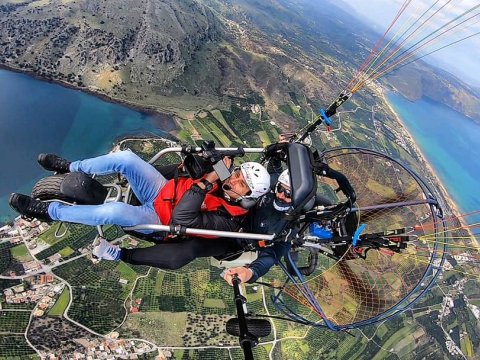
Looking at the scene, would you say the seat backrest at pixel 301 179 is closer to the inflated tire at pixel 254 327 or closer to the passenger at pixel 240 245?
the passenger at pixel 240 245

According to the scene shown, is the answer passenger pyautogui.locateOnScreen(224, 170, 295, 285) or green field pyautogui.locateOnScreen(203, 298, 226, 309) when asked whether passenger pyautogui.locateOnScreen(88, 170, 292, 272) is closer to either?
passenger pyautogui.locateOnScreen(224, 170, 295, 285)

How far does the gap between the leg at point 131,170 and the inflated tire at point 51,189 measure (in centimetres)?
33

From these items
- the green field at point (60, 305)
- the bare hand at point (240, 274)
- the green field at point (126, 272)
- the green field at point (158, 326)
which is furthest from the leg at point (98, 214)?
the green field at point (126, 272)

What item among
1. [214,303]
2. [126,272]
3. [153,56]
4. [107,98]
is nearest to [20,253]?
[126,272]

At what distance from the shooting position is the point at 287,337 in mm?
31156

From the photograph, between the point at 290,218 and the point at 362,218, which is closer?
the point at 290,218

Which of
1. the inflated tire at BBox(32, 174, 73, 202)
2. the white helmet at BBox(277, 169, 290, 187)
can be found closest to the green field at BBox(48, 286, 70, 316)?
the inflated tire at BBox(32, 174, 73, 202)

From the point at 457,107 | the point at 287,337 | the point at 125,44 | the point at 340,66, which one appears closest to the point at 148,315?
the point at 287,337

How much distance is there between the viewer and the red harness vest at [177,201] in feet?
16.4

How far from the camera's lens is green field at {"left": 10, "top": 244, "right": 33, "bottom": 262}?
2892 centimetres

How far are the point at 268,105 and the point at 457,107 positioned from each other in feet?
390

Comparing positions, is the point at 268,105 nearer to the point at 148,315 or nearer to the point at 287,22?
the point at 148,315

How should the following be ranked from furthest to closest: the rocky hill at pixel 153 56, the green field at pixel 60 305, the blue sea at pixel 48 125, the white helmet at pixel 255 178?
the rocky hill at pixel 153 56 < the blue sea at pixel 48 125 < the green field at pixel 60 305 < the white helmet at pixel 255 178

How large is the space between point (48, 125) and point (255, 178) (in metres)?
48.2
